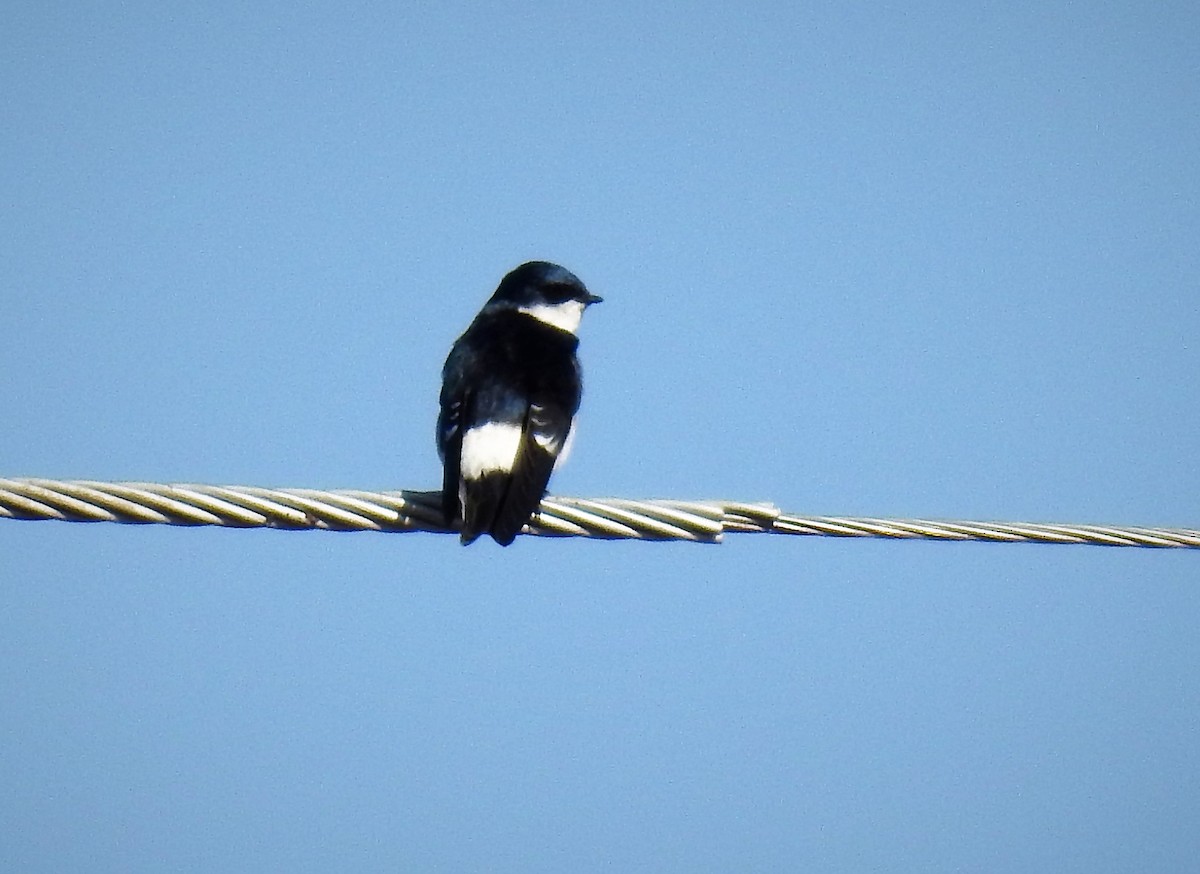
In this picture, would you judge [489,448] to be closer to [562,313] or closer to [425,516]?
[425,516]

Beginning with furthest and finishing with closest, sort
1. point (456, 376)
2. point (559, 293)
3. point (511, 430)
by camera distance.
Answer: point (559, 293) < point (456, 376) < point (511, 430)

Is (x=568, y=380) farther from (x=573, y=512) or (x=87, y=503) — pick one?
(x=87, y=503)

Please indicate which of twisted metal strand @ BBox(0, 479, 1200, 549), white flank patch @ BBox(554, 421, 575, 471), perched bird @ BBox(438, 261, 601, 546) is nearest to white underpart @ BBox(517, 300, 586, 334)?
perched bird @ BBox(438, 261, 601, 546)

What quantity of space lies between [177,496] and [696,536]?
46.1 inches

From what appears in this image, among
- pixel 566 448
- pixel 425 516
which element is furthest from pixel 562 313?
pixel 425 516

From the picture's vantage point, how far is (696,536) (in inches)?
132

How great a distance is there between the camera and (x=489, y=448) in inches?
178

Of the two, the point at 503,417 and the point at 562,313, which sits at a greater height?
the point at 562,313

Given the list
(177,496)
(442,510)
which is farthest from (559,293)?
(177,496)

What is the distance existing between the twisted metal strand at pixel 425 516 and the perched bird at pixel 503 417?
38 cm

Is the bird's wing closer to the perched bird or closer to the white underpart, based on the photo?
the perched bird

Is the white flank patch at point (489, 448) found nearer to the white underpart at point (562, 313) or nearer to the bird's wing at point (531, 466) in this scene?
the bird's wing at point (531, 466)

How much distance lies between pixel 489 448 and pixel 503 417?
250mm

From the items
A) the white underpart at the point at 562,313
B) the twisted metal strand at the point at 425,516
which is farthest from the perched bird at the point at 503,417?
the white underpart at the point at 562,313
